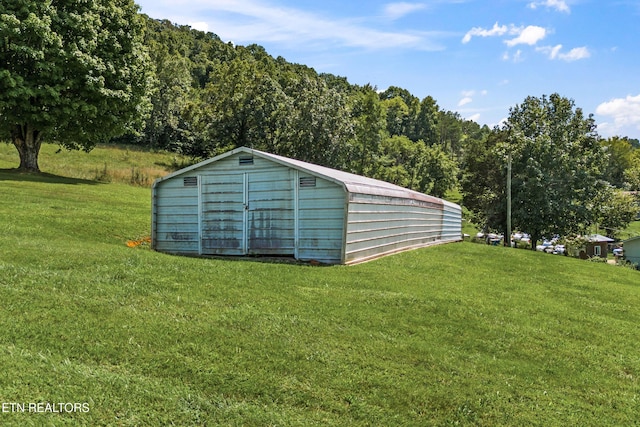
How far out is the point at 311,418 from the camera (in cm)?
381

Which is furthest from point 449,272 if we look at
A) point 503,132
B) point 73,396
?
point 503,132

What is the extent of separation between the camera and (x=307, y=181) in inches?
464

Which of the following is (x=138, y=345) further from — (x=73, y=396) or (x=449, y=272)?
(x=449, y=272)

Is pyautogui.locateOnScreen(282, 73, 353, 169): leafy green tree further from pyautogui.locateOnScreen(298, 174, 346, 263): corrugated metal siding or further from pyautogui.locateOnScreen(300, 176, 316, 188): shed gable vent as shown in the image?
pyautogui.locateOnScreen(298, 174, 346, 263): corrugated metal siding

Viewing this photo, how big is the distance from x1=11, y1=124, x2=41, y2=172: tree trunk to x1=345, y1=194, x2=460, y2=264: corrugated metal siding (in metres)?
19.5

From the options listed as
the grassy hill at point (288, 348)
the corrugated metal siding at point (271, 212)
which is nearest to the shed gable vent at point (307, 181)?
the corrugated metal siding at point (271, 212)

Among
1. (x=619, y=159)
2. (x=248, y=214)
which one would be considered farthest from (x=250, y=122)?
(x=619, y=159)

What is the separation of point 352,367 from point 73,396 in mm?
2546

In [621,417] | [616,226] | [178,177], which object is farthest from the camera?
[616,226]

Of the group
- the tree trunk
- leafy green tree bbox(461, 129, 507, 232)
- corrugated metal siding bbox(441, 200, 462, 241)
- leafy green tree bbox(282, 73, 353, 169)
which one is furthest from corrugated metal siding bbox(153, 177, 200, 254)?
leafy green tree bbox(461, 129, 507, 232)

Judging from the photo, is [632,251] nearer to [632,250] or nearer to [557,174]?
[632,250]

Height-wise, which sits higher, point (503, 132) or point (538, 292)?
point (503, 132)

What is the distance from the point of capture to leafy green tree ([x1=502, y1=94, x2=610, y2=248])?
2962 cm

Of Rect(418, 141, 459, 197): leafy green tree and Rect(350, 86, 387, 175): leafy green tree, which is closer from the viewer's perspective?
Rect(350, 86, 387, 175): leafy green tree
